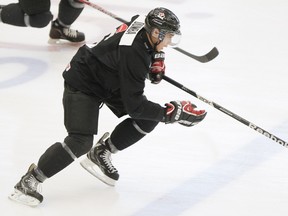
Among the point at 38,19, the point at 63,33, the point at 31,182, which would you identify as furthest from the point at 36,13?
the point at 31,182

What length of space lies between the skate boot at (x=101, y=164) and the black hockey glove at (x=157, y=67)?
0.35m

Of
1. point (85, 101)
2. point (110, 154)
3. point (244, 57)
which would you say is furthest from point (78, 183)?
point (244, 57)

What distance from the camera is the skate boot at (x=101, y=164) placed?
2248mm

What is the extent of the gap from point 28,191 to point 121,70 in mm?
558

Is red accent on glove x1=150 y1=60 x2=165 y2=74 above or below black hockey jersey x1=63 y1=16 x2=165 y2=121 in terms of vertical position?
above

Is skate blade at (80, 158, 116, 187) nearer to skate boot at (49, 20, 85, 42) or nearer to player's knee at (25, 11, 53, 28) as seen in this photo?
player's knee at (25, 11, 53, 28)

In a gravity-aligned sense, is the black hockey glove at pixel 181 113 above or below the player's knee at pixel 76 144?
above

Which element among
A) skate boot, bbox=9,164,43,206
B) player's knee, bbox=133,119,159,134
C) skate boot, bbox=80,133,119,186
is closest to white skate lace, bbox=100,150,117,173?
skate boot, bbox=80,133,119,186

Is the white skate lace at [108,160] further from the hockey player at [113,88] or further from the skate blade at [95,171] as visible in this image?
the hockey player at [113,88]

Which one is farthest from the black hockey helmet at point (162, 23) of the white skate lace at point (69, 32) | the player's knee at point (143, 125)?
the white skate lace at point (69, 32)

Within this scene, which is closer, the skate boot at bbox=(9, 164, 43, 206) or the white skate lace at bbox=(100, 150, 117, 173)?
the skate boot at bbox=(9, 164, 43, 206)

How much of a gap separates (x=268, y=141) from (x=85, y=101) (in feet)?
3.15

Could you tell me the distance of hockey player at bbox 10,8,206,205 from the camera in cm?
195

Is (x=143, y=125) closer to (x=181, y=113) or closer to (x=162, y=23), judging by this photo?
(x=181, y=113)
